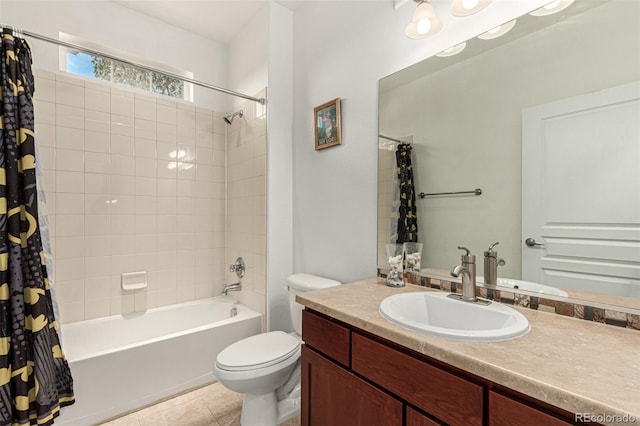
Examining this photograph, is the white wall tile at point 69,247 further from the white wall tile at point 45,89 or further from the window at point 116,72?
the window at point 116,72

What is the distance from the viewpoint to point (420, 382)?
32.4 inches

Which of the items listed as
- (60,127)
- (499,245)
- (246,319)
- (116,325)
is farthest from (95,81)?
(499,245)

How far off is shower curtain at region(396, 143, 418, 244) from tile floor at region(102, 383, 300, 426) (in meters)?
1.26

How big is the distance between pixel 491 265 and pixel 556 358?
1.75 feet

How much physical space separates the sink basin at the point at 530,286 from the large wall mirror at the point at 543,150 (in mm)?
20

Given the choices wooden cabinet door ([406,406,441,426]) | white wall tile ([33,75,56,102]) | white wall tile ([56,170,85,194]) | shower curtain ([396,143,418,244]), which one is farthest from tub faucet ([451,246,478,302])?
white wall tile ([33,75,56,102])

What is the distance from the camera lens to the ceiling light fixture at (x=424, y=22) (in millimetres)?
1293

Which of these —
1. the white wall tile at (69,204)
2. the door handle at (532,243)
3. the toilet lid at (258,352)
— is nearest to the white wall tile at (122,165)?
the white wall tile at (69,204)

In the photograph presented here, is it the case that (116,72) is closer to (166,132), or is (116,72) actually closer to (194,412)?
(166,132)

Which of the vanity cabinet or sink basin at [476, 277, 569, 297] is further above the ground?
sink basin at [476, 277, 569, 297]

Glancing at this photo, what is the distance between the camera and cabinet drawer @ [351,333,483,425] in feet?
Result: 2.36

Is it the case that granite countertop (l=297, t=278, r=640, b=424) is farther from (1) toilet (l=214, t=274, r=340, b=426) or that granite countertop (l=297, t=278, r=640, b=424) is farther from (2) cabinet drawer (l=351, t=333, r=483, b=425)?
(1) toilet (l=214, t=274, r=340, b=426)

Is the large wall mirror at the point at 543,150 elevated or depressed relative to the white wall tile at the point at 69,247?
elevated

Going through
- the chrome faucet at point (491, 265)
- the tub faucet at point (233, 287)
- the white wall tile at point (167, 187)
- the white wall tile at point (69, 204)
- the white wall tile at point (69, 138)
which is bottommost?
the tub faucet at point (233, 287)
